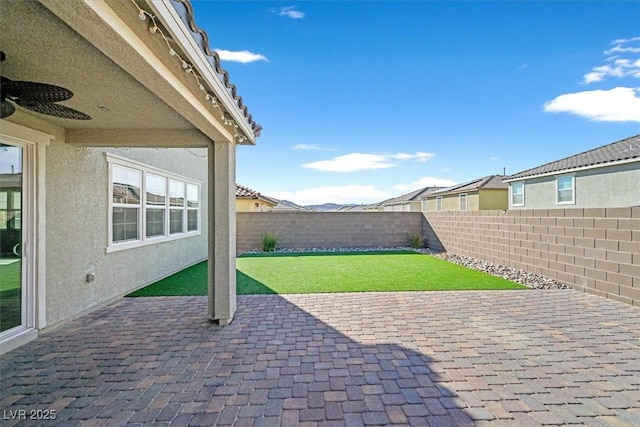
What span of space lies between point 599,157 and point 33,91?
776 inches

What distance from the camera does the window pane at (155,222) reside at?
27.1 feet

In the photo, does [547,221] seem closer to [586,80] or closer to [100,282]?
[586,80]

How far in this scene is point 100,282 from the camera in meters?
6.25

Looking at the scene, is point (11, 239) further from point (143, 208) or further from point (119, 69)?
point (143, 208)

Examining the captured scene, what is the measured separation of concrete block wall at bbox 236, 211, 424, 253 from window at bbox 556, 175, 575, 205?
301 inches

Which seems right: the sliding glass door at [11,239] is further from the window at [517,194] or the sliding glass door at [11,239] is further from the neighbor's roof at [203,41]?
the window at [517,194]

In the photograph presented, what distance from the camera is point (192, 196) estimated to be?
36.9ft

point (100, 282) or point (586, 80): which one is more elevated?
point (586, 80)

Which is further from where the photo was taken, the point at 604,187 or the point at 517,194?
the point at 517,194

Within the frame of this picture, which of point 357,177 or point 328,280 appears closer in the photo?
point 328,280

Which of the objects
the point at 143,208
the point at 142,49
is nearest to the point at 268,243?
the point at 143,208

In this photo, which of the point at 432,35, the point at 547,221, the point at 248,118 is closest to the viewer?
the point at 248,118

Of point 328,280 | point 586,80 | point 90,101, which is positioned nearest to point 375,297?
point 328,280

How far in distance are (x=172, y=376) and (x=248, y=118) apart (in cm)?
388
